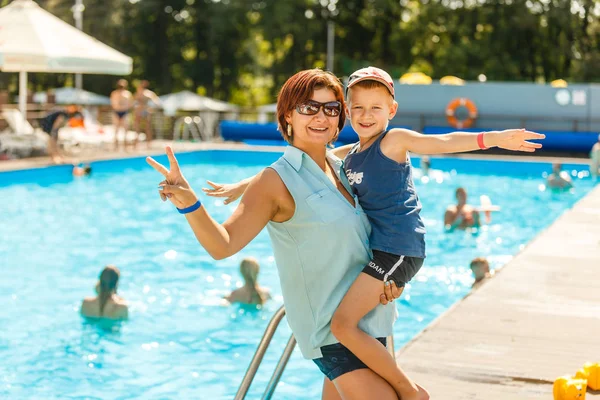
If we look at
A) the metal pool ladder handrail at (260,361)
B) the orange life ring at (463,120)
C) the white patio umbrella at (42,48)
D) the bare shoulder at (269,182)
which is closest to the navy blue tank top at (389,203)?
the bare shoulder at (269,182)

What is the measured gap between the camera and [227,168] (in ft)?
69.5

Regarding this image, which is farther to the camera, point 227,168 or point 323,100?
point 227,168

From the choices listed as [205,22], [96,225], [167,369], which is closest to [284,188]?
[167,369]

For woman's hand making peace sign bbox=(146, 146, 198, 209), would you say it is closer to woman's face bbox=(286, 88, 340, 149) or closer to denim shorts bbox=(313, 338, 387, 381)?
woman's face bbox=(286, 88, 340, 149)

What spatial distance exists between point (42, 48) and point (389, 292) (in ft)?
54.5

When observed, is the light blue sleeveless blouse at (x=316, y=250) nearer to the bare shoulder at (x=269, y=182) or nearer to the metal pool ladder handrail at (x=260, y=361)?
the bare shoulder at (x=269, y=182)

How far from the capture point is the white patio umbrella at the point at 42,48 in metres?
17.6

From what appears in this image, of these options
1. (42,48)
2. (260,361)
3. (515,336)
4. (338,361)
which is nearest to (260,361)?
(260,361)

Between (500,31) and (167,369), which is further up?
(500,31)

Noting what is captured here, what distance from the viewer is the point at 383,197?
2721 mm

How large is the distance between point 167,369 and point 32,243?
5302mm

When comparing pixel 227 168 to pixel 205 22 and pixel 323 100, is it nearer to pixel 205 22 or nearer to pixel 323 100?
pixel 323 100

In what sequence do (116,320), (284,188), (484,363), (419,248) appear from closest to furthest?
(284,188)
(419,248)
(484,363)
(116,320)

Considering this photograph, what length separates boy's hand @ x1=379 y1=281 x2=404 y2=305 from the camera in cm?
266
